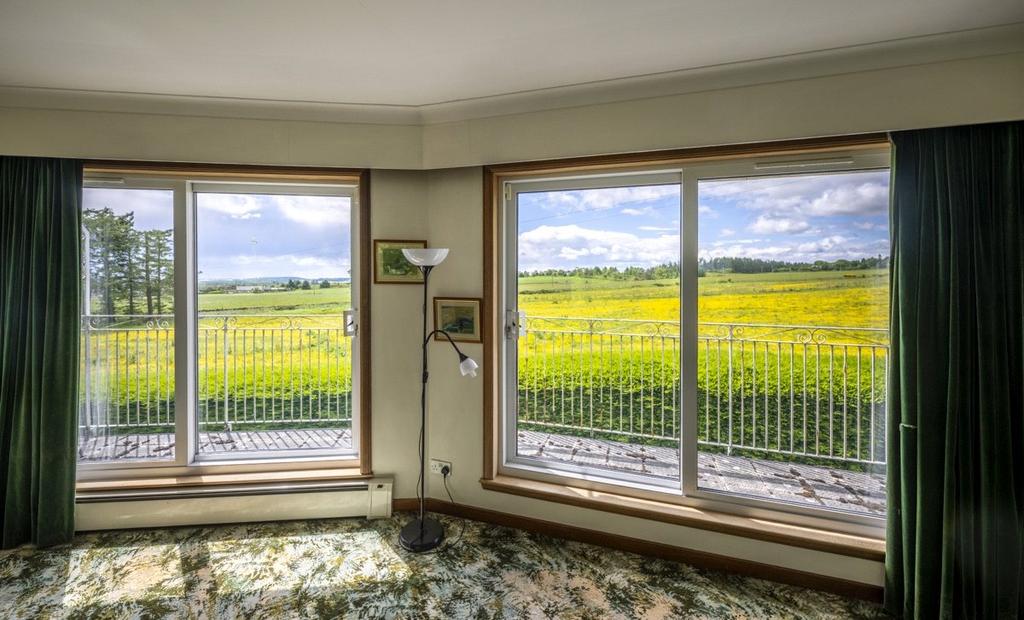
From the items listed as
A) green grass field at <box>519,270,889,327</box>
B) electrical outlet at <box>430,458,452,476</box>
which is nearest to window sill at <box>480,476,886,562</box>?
electrical outlet at <box>430,458,452,476</box>

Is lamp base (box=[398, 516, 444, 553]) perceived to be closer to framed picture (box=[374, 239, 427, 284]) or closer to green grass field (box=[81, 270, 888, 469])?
green grass field (box=[81, 270, 888, 469])

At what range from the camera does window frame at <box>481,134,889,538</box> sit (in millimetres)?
2100

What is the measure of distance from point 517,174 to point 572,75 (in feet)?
2.13

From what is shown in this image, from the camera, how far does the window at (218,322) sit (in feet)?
8.67

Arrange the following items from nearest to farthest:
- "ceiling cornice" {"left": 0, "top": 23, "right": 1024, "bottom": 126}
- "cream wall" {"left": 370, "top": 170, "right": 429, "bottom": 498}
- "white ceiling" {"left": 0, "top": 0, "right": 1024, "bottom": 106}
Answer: "white ceiling" {"left": 0, "top": 0, "right": 1024, "bottom": 106}, "ceiling cornice" {"left": 0, "top": 23, "right": 1024, "bottom": 126}, "cream wall" {"left": 370, "top": 170, "right": 429, "bottom": 498}

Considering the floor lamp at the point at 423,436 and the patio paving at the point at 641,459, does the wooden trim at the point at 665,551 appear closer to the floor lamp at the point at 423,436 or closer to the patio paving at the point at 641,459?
the floor lamp at the point at 423,436

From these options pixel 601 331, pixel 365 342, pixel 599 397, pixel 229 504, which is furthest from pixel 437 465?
pixel 601 331

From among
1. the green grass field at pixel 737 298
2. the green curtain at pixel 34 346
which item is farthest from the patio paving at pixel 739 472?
the green curtain at pixel 34 346

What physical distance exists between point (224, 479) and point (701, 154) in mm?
3221

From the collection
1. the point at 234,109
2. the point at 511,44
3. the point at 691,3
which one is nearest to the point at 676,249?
the point at 691,3

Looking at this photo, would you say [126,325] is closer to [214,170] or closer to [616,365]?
[214,170]

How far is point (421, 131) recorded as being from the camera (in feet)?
8.59

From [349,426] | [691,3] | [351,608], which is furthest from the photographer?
[349,426]

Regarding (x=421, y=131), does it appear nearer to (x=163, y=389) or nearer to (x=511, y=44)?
(x=511, y=44)
